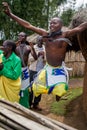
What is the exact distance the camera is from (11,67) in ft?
19.2

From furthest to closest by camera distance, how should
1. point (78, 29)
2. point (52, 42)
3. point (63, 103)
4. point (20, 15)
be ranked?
point (20, 15) < point (63, 103) < point (52, 42) < point (78, 29)

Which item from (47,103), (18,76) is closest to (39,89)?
(18,76)

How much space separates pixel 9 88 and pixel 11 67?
0.39 m

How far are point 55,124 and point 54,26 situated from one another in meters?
2.29

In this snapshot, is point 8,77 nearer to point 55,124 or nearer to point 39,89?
point 39,89

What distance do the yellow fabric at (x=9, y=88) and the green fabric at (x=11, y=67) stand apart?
0.11 meters

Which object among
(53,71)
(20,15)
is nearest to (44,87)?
(53,71)

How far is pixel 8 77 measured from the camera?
19.5ft

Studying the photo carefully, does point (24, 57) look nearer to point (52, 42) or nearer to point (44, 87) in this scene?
point (44, 87)

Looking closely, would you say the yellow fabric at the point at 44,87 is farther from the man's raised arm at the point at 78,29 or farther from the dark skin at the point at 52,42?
the man's raised arm at the point at 78,29

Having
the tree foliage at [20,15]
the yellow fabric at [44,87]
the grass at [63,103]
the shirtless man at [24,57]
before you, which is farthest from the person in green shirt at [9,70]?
the tree foliage at [20,15]

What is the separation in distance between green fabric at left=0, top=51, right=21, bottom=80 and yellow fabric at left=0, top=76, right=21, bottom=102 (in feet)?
0.37

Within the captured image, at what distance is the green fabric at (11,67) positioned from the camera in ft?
19.2

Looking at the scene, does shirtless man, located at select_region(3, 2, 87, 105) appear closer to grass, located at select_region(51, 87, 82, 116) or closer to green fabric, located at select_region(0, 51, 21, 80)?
green fabric, located at select_region(0, 51, 21, 80)
